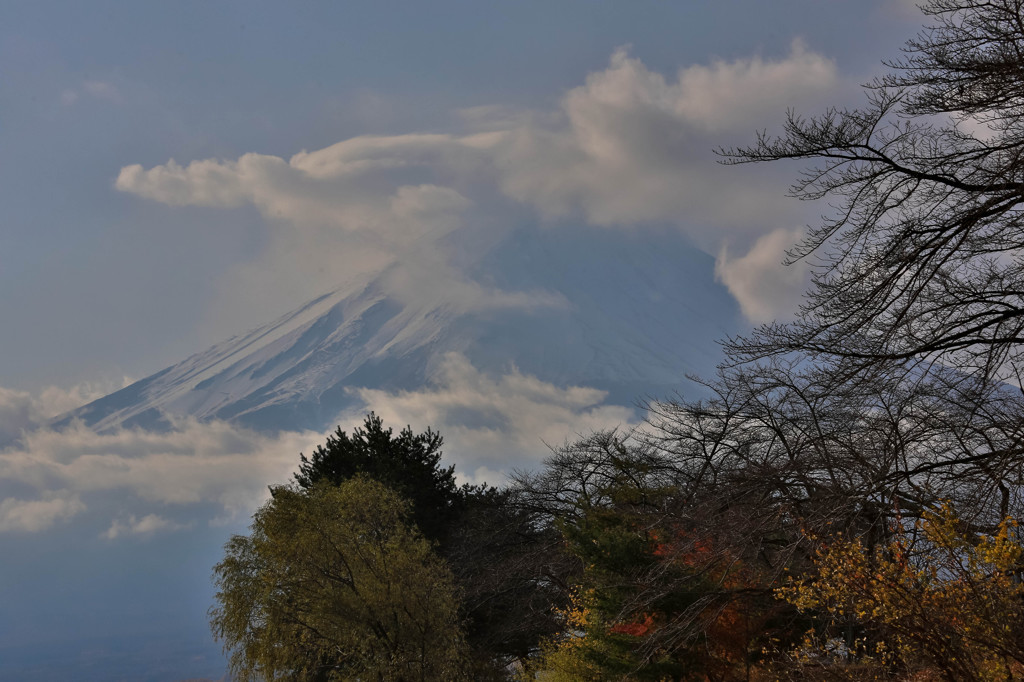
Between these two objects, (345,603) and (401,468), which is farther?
(401,468)

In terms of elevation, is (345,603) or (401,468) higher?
(401,468)

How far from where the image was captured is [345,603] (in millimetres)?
25094

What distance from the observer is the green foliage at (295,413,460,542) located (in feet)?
128

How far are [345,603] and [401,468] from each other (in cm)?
1388

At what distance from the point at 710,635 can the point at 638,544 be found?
2487mm

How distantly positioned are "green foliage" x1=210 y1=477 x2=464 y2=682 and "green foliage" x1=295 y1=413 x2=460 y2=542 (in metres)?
6.94

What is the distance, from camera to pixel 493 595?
110 feet

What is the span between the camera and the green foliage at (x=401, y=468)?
128 feet

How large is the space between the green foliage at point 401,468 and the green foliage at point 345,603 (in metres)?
6.94

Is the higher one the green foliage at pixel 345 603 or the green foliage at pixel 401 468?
the green foliage at pixel 401 468

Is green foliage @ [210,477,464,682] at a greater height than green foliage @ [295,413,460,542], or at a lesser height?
lesser

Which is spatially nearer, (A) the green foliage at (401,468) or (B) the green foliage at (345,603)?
(B) the green foliage at (345,603)

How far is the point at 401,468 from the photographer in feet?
127

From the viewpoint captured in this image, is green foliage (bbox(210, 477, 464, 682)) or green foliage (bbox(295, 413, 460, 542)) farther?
green foliage (bbox(295, 413, 460, 542))
